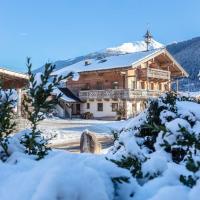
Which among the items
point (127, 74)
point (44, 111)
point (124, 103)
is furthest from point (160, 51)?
point (44, 111)

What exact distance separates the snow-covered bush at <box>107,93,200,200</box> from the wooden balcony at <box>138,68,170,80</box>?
134 ft

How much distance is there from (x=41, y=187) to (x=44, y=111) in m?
1.44

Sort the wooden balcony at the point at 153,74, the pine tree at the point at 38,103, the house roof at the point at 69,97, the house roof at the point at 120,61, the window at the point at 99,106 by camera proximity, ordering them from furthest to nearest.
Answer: the window at the point at 99,106 < the house roof at the point at 69,97 < the wooden balcony at the point at 153,74 < the house roof at the point at 120,61 < the pine tree at the point at 38,103

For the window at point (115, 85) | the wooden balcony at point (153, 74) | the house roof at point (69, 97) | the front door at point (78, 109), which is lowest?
the front door at point (78, 109)

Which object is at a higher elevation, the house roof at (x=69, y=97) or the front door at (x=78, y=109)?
the house roof at (x=69, y=97)

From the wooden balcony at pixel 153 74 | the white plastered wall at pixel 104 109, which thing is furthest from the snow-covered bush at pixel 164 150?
the wooden balcony at pixel 153 74

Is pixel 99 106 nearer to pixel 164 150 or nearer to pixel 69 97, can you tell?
pixel 69 97

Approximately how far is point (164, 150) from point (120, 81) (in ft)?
140

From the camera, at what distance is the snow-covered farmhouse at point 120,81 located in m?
44.0

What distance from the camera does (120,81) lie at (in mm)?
45688

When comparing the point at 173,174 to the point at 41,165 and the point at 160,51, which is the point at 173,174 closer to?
the point at 41,165

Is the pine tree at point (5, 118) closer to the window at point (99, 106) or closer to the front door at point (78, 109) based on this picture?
the window at point (99, 106)

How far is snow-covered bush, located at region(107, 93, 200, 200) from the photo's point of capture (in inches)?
63.7

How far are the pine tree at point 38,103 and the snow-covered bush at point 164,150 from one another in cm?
51
